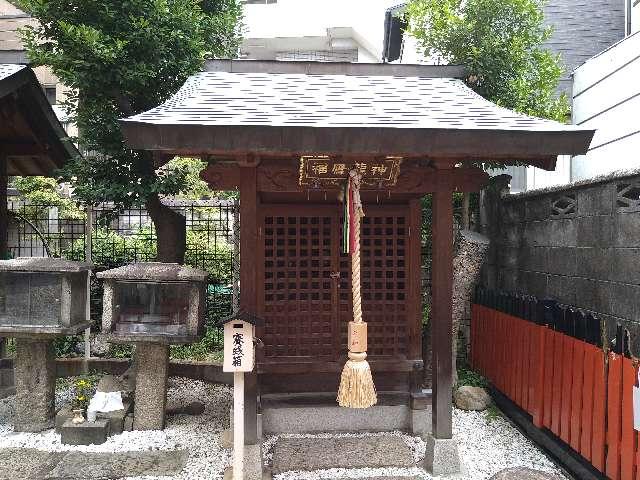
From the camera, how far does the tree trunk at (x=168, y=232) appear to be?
25.2 feet

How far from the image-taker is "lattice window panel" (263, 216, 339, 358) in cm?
651

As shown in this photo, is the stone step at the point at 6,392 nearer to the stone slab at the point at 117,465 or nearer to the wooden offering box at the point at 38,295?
the wooden offering box at the point at 38,295

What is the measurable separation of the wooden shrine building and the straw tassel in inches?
24.3

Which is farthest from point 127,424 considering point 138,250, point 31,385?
point 138,250

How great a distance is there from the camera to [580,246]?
20.1 ft

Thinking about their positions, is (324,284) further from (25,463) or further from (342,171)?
(25,463)

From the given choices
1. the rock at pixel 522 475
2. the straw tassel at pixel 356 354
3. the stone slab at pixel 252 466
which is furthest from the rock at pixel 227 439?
the rock at pixel 522 475

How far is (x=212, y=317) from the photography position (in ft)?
34.6

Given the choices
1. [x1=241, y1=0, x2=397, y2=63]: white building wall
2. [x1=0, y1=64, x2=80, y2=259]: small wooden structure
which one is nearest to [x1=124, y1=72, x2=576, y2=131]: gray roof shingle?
[x1=0, y1=64, x2=80, y2=259]: small wooden structure

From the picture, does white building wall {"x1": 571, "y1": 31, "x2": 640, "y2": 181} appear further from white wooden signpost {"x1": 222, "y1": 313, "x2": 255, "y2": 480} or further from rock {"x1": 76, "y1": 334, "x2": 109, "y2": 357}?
rock {"x1": 76, "y1": 334, "x2": 109, "y2": 357}

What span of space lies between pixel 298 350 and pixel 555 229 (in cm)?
388

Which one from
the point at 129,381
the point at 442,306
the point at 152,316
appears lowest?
the point at 129,381

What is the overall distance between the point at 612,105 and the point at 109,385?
9.40 metres

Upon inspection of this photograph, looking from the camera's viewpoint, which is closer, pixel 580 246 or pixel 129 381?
pixel 580 246
